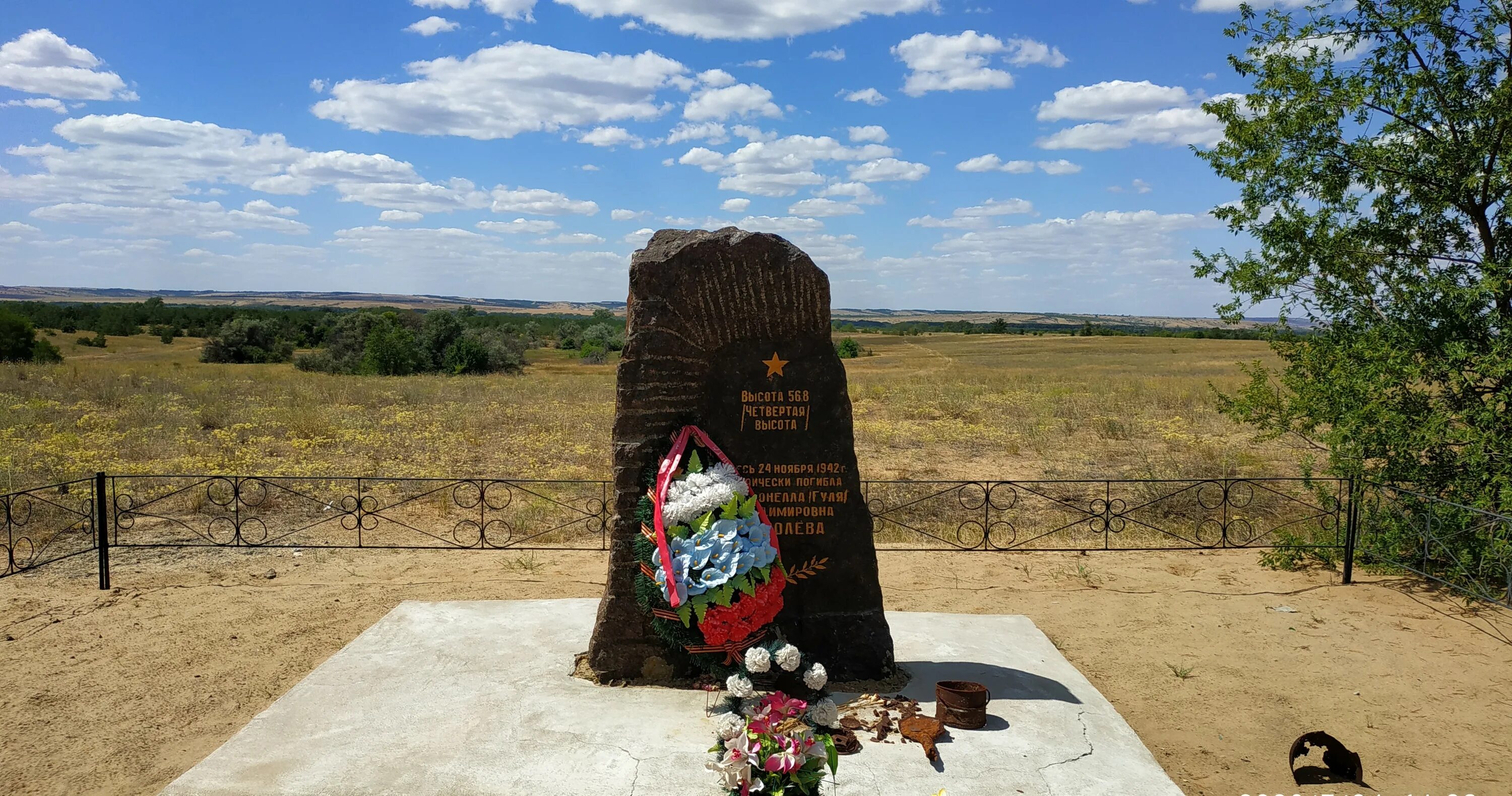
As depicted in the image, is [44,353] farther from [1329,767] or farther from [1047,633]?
[1329,767]

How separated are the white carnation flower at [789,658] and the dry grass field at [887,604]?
2.26 meters

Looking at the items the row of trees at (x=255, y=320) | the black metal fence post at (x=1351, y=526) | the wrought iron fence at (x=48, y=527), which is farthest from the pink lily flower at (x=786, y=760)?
the row of trees at (x=255, y=320)

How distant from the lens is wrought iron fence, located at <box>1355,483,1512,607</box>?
7484 millimetres

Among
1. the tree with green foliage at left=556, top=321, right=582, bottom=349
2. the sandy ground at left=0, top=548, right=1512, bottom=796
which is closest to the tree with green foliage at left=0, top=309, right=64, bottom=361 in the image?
the tree with green foliage at left=556, top=321, right=582, bottom=349

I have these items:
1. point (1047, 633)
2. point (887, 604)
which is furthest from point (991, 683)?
point (887, 604)

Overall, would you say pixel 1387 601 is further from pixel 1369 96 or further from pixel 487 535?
pixel 487 535

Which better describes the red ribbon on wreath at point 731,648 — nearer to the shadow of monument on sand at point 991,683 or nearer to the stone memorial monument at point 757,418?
the stone memorial monument at point 757,418

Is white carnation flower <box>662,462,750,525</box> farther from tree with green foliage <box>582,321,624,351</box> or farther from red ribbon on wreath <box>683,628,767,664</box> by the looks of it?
tree with green foliage <box>582,321,624,351</box>

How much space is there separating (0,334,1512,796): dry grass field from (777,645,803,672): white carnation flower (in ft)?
7.42

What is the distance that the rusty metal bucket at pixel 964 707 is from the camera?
4.88 metres

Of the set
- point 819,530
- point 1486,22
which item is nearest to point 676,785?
point 819,530

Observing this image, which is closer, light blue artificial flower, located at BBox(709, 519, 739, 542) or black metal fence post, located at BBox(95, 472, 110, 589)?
light blue artificial flower, located at BBox(709, 519, 739, 542)

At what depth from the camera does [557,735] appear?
4.79m

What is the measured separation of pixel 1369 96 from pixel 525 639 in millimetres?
8601
